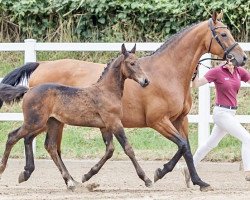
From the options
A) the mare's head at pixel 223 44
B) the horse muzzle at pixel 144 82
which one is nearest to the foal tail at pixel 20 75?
the horse muzzle at pixel 144 82

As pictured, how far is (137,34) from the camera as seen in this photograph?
53.9 feet

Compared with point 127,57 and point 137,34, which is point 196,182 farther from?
point 137,34

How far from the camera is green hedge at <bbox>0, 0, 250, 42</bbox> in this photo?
15.7m

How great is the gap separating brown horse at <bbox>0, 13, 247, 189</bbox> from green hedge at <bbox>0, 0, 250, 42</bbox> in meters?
5.17

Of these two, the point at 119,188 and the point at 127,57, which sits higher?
the point at 127,57

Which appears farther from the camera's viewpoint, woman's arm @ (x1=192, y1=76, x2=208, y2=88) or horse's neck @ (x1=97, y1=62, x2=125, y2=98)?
woman's arm @ (x1=192, y1=76, x2=208, y2=88)

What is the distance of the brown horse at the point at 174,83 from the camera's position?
33.0 ft

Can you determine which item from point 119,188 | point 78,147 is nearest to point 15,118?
point 78,147

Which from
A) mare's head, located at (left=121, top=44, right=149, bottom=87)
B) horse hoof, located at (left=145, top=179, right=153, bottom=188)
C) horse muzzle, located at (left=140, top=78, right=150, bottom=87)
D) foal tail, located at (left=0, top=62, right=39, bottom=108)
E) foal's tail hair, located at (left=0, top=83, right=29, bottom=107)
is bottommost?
horse hoof, located at (left=145, top=179, right=153, bottom=188)

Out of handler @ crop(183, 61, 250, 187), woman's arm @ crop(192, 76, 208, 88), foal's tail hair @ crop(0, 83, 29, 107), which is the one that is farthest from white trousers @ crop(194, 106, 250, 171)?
foal's tail hair @ crop(0, 83, 29, 107)

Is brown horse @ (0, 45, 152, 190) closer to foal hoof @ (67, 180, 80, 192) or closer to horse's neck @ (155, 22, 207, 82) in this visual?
foal hoof @ (67, 180, 80, 192)

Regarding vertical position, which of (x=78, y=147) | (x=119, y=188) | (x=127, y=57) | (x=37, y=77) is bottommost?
(x=78, y=147)

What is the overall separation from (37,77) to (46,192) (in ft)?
6.61

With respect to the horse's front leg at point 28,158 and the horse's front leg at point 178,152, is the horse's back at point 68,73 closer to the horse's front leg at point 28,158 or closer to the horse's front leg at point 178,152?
the horse's front leg at point 178,152
